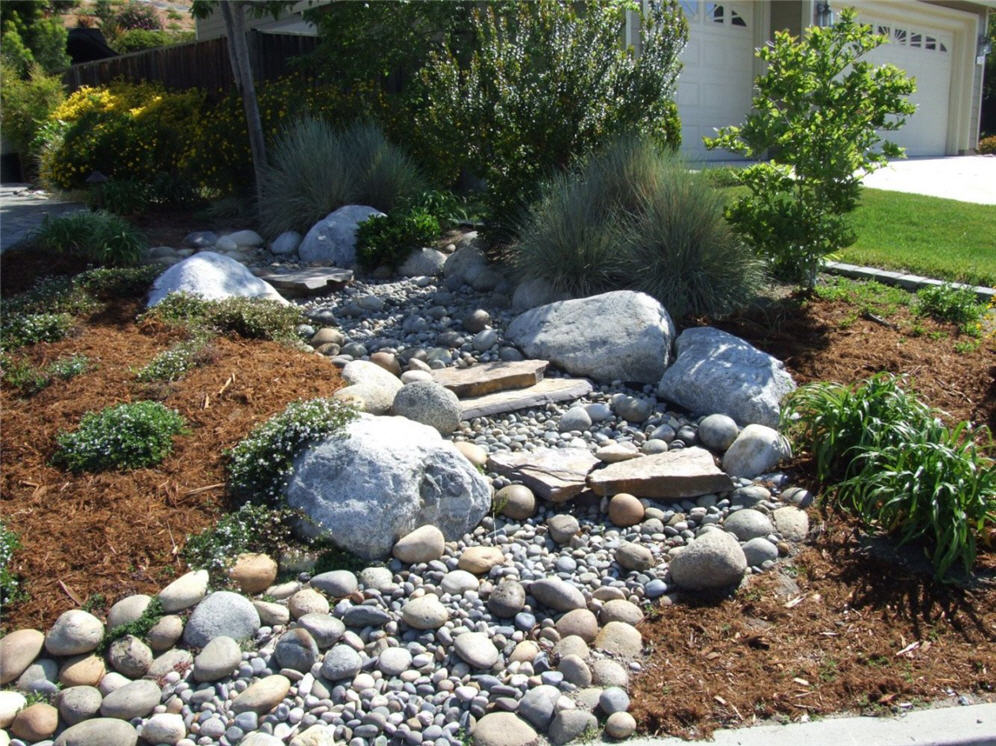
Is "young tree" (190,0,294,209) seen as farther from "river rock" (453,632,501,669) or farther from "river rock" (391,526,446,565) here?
"river rock" (453,632,501,669)

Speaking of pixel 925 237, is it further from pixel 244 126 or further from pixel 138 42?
pixel 138 42

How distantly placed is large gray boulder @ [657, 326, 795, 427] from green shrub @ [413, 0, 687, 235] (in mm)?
2504

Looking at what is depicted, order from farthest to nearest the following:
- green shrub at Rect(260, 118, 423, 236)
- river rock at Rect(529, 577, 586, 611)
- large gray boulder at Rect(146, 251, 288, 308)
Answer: green shrub at Rect(260, 118, 423, 236), large gray boulder at Rect(146, 251, 288, 308), river rock at Rect(529, 577, 586, 611)

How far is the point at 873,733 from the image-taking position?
3137mm

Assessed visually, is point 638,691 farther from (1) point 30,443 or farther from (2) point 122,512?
(1) point 30,443

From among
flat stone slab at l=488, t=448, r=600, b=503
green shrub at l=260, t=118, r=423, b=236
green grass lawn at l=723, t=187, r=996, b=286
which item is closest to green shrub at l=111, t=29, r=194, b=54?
green shrub at l=260, t=118, r=423, b=236

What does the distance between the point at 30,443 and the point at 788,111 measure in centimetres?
542

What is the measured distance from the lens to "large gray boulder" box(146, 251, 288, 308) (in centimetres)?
643

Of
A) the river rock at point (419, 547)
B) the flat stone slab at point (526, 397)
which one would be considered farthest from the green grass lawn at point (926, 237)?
the river rock at point (419, 547)

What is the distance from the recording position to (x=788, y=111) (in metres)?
6.64

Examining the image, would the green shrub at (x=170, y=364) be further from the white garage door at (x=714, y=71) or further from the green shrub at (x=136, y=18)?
the green shrub at (x=136, y=18)

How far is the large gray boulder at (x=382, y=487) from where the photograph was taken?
160 inches

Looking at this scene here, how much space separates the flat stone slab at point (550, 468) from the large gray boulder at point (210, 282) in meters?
2.69

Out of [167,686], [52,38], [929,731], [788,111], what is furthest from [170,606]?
[52,38]
